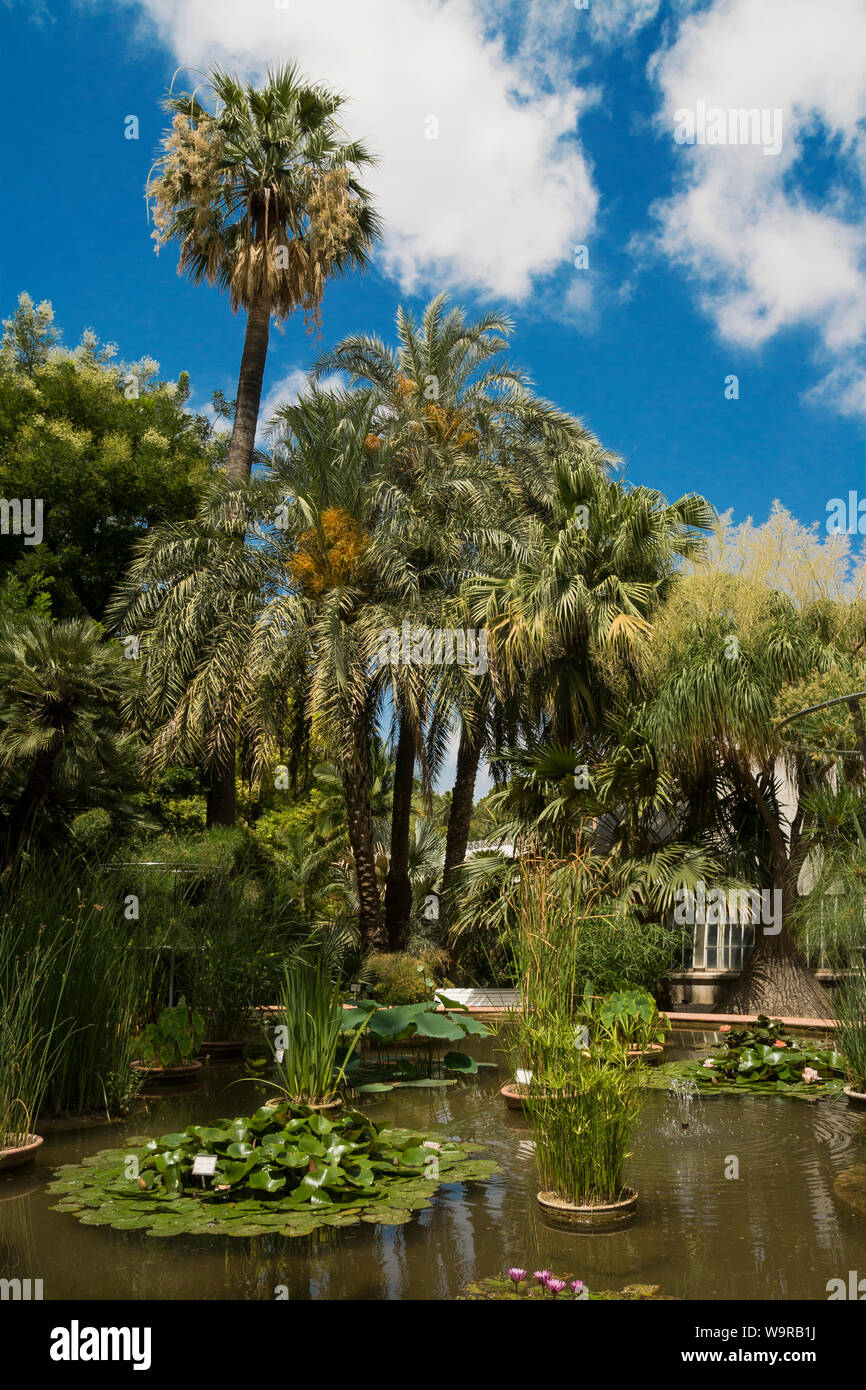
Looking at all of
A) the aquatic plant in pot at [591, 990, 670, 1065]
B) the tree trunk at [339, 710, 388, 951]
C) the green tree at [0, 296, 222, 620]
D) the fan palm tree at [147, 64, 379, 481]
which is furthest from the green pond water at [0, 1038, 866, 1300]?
the green tree at [0, 296, 222, 620]

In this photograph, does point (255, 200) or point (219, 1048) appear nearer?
point (219, 1048)

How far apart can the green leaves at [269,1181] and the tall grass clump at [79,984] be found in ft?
3.95

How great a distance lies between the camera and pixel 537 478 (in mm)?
18531

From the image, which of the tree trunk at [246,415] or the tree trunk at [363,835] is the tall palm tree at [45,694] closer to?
the tree trunk at [363,835]

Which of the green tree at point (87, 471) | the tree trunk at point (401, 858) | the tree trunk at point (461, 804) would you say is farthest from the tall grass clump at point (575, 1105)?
the green tree at point (87, 471)

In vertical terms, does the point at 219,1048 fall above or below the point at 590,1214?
below

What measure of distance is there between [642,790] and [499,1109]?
5.72m

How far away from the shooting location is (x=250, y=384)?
17.2 metres

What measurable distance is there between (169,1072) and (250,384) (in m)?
12.2

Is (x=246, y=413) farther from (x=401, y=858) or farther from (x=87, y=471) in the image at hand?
(x=401, y=858)

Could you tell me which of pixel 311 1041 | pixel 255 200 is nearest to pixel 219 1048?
pixel 311 1041
